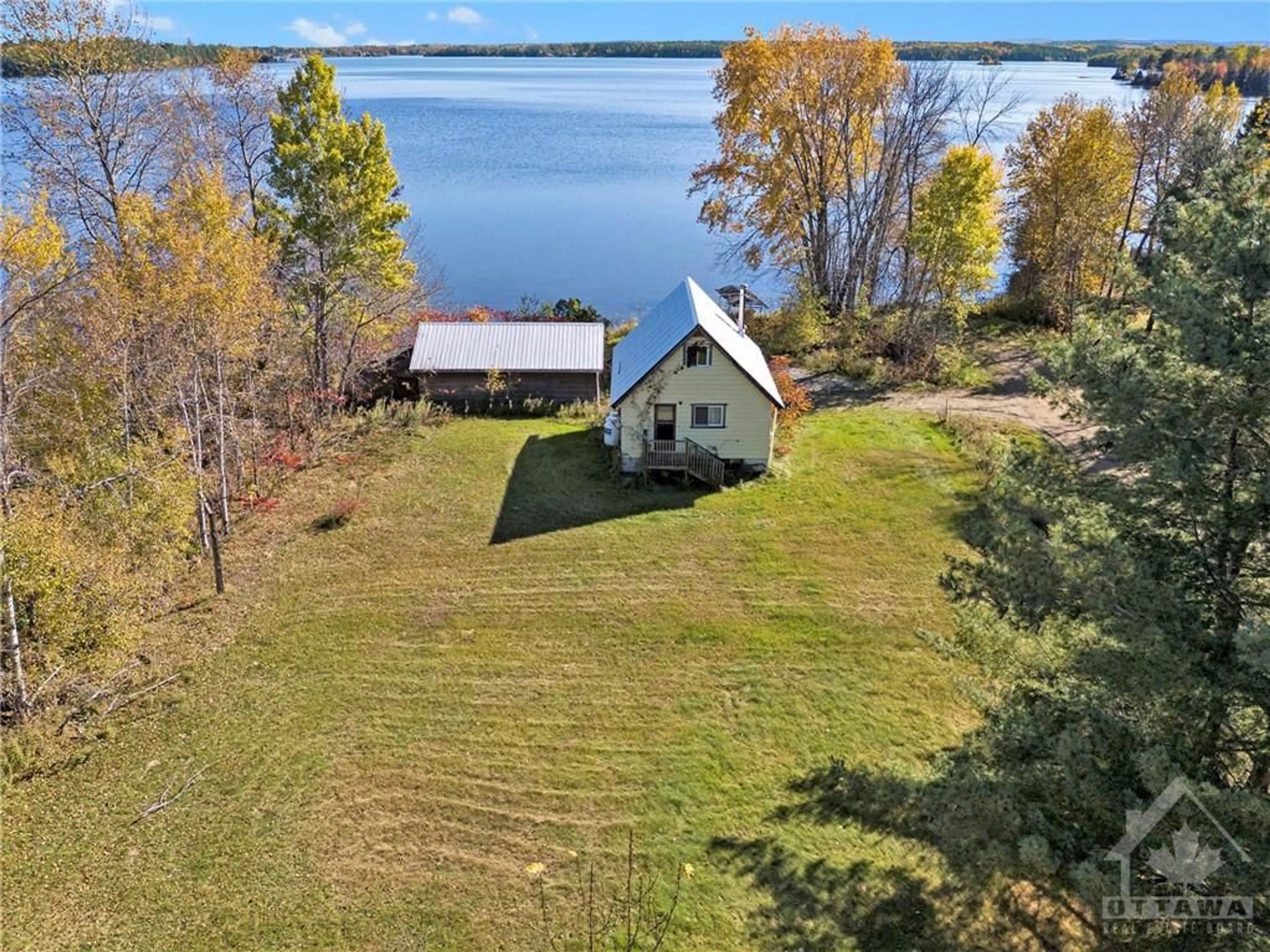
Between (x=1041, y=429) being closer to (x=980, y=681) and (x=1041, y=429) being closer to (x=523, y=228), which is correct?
(x=980, y=681)

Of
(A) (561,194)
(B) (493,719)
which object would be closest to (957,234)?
(B) (493,719)

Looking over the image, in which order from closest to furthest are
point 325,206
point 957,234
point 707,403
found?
point 707,403, point 325,206, point 957,234

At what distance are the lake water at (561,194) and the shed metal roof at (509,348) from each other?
11.0 meters

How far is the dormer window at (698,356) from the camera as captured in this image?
22.1 metres

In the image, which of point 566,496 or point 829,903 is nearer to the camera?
point 829,903

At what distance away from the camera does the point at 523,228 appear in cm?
5388

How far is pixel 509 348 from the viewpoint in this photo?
2919 centimetres

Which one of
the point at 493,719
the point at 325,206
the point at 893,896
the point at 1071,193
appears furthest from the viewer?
the point at 1071,193

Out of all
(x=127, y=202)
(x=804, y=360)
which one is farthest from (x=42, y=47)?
(x=804, y=360)

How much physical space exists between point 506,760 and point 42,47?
19075mm

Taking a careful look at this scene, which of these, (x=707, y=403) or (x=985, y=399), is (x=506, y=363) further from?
(x=985, y=399)

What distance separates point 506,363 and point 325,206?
763 centimetres

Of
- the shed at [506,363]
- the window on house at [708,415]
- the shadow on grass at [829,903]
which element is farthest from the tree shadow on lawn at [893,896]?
the shed at [506,363]

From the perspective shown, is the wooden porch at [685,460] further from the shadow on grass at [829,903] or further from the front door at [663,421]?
the shadow on grass at [829,903]
